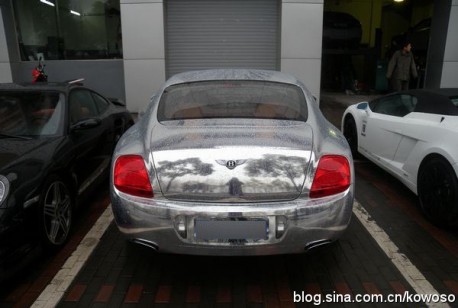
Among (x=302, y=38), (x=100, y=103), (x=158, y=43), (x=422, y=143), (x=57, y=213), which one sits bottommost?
(x=57, y=213)

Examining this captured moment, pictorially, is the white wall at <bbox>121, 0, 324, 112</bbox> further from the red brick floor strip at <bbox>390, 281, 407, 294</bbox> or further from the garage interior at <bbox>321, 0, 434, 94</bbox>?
the red brick floor strip at <bbox>390, 281, 407, 294</bbox>

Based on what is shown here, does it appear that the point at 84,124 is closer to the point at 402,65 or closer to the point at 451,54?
the point at 402,65

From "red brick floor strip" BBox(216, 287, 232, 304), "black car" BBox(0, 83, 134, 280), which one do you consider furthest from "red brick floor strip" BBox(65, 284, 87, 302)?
"red brick floor strip" BBox(216, 287, 232, 304)

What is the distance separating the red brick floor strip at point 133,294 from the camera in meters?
2.84

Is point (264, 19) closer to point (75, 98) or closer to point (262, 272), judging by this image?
point (75, 98)

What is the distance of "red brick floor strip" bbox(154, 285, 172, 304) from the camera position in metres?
2.83

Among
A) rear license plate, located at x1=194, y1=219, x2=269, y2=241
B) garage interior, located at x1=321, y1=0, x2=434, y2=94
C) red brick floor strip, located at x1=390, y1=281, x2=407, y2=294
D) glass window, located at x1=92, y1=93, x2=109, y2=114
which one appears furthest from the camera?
garage interior, located at x1=321, y1=0, x2=434, y2=94

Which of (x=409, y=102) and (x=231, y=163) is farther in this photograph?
(x=409, y=102)

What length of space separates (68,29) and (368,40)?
11.8 metres

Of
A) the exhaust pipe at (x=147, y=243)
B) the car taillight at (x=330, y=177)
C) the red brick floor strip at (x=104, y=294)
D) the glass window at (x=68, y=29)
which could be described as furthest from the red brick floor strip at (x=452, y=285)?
the glass window at (x=68, y=29)

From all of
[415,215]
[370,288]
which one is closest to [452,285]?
[370,288]

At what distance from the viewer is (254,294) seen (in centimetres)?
291

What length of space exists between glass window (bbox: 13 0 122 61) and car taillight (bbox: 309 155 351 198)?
32.0ft

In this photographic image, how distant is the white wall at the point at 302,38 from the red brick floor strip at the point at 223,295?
8.10 meters
